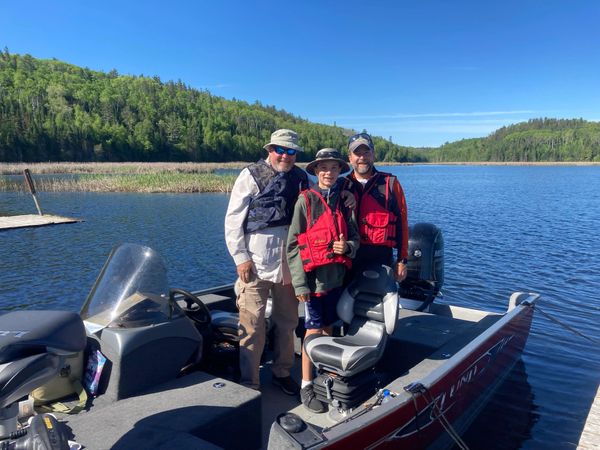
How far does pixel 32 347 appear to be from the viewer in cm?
186

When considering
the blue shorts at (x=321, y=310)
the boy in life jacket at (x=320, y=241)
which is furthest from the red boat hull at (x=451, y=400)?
the blue shorts at (x=321, y=310)

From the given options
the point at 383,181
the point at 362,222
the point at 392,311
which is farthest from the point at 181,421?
the point at 383,181

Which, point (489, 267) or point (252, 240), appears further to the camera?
point (489, 267)

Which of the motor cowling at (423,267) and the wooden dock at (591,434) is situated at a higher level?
the motor cowling at (423,267)

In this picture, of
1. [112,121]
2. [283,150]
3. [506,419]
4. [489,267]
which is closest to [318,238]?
[283,150]

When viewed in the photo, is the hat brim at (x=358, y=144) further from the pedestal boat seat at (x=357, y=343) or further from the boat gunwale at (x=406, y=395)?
the boat gunwale at (x=406, y=395)

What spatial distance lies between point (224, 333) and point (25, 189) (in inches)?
1297

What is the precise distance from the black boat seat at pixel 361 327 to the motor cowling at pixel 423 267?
7.04 feet

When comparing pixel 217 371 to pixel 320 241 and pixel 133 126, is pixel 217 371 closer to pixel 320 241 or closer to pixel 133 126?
pixel 320 241

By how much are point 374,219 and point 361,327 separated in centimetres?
87

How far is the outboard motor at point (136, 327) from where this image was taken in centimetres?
270

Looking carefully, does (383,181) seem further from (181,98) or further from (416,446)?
(181,98)

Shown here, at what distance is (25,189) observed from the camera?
30922 millimetres

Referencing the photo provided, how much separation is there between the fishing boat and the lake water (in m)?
1.40
